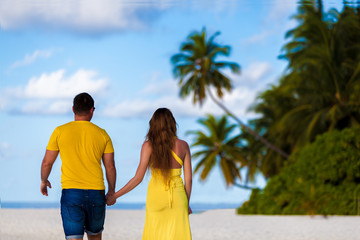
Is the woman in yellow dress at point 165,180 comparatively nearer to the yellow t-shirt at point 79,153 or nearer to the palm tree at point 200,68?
the yellow t-shirt at point 79,153

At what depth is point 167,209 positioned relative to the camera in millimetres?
4395

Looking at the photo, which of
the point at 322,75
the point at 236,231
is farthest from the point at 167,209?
the point at 322,75

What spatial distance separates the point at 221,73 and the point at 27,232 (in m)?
24.1

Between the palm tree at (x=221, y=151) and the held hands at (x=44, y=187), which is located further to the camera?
the palm tree at (x=221, y=151)

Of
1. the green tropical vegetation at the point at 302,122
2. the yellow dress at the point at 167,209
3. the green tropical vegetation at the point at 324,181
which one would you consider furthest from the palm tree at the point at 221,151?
the yellow dress at the point at 167,209

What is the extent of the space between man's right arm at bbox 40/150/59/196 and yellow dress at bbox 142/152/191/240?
2.66 feet

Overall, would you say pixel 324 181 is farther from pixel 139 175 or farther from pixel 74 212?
pixel 74 212

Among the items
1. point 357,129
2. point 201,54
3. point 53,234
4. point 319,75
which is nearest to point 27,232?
point 53,234

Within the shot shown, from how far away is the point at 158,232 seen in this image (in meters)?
4.42

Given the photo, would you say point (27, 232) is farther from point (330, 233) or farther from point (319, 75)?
point (319, 75)

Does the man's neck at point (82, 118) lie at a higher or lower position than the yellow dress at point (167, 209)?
higher

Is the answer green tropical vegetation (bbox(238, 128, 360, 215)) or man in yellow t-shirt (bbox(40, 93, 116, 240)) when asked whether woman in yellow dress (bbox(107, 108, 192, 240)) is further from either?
green tropical vegetation (bbox(238, 128, 360, 215))

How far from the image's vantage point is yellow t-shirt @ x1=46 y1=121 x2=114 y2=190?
13.7ft

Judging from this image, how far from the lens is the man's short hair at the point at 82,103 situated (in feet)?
13.9
